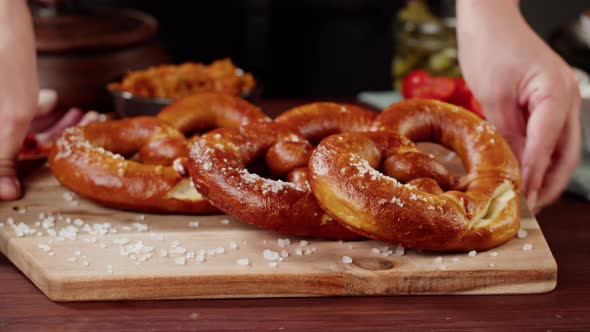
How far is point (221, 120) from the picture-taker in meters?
1.53

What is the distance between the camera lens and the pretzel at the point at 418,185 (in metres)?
1.13

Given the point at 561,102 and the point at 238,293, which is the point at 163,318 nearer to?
the point at 238,293

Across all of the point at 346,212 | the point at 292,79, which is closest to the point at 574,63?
the point at 346,212

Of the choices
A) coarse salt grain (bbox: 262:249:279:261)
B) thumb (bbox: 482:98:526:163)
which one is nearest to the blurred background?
thumb (bbox: 482:98:526:163)

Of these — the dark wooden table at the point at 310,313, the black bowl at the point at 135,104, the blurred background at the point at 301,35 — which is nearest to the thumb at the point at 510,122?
the dark wooden table at the point at 310,313

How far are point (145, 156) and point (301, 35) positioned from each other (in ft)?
7.61

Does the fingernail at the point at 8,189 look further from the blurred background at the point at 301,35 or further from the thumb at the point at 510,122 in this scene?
the blurred background at the point at 301,35

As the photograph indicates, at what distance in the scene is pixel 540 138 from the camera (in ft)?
4.80

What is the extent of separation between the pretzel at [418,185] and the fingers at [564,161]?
246mm

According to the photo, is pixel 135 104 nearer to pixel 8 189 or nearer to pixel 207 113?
pixel 207 113

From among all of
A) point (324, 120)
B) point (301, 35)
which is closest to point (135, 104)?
point (324, 120)

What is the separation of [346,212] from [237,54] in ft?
8.67

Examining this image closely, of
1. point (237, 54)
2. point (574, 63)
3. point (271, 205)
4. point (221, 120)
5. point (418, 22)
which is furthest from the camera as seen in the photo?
point (237, 54)

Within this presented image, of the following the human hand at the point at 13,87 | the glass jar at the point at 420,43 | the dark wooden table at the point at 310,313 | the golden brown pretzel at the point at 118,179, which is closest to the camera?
the dark wooden table at the point at 310,313
